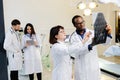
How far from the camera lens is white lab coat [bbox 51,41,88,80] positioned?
2.44 meters

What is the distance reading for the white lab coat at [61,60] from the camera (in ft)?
8.00

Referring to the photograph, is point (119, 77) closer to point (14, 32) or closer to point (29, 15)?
point (14, 32)

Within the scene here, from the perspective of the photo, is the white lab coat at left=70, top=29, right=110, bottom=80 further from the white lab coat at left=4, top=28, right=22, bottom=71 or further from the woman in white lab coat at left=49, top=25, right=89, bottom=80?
the white lab coat at left=4, top=28, right=22, bottom=71

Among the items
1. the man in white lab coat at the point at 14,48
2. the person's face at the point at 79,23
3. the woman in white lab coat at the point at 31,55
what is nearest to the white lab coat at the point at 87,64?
the person's face at the point at 79,23

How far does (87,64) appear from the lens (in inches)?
101

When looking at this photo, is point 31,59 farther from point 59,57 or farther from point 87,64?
point 87,64

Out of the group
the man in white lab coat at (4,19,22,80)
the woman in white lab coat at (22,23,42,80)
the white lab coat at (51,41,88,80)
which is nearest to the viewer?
the white lab coat at (51,41,88,80)

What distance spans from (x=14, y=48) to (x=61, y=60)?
1.48m

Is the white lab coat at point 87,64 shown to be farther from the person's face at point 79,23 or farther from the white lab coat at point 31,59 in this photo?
the white lab coat at point 31,59

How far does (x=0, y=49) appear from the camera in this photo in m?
2.58

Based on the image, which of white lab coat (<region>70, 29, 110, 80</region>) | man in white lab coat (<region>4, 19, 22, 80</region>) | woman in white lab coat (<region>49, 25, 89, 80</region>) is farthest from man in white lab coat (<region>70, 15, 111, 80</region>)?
man in white lab coat (<region>4, 19, 22, 80</region>)

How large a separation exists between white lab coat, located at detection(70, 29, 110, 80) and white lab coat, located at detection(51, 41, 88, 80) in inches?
4.5

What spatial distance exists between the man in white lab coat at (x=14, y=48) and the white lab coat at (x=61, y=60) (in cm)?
133

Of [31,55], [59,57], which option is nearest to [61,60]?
[59,57]
